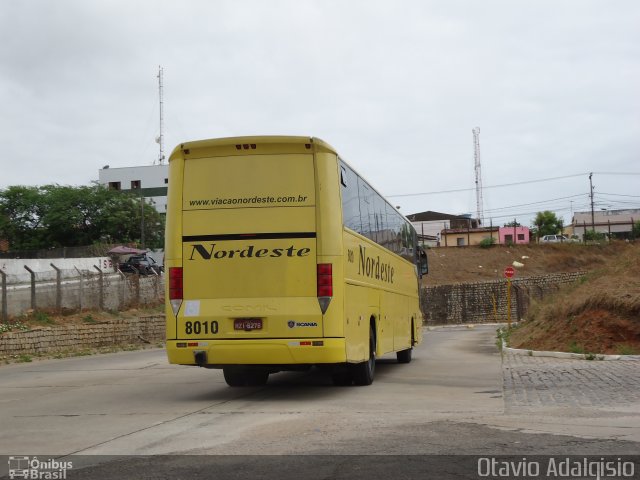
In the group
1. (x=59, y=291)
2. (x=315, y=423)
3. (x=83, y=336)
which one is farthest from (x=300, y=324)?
(x=59, y=291)

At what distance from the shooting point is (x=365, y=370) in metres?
13.6

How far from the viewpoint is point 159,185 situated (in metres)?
100

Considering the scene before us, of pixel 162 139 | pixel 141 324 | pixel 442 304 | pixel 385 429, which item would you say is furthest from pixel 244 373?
pixel 162 139

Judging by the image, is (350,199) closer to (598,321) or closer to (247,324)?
(247,324)

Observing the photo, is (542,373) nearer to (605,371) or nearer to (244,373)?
(605,371)

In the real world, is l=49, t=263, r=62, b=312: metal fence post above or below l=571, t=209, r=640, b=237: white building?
below

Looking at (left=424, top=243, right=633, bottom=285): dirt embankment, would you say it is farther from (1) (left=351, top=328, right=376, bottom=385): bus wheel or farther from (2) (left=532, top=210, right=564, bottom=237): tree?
(1) (left=351, top=328, right=376, bottom=385): bus wheel

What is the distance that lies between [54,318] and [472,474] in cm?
2321

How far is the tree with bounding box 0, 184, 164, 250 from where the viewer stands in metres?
74.6

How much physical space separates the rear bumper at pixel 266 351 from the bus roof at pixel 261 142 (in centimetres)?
292

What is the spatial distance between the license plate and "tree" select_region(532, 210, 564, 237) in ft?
328

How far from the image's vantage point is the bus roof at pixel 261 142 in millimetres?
11531

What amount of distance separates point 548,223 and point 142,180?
184 feet

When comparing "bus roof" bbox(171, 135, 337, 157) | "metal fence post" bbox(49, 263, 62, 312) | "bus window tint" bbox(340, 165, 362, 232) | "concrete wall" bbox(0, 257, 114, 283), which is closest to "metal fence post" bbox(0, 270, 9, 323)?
"metal fence post" bbox(49, 263, 62, 312)
